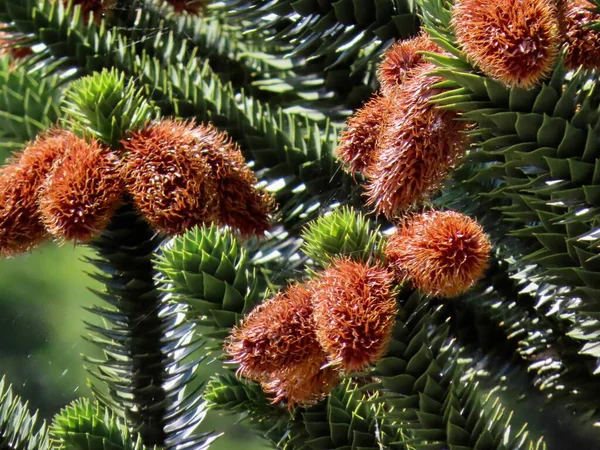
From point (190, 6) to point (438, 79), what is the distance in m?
0.53

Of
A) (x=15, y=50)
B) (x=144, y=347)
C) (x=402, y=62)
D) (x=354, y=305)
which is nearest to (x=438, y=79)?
(x=402, y=62)

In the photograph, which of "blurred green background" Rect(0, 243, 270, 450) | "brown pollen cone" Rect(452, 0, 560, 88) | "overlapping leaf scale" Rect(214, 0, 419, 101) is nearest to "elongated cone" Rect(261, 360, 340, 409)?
"brown pollen cone" Rect(452, 0, 560, 88)

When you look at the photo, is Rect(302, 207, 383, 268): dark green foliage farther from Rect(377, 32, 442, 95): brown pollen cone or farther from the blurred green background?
the blurred green background

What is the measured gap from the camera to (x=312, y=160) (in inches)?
33.2

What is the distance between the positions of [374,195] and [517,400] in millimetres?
355

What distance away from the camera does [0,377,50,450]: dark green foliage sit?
70 centimetres

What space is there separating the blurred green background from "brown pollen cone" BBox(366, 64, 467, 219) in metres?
1.06

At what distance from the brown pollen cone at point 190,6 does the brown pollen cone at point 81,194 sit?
36cm

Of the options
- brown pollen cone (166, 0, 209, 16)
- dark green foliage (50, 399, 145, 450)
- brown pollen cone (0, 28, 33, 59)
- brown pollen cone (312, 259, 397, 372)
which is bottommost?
dark green foliage (50, 399, 145, 450)

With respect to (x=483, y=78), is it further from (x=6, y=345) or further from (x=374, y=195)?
(x=6, y=345)

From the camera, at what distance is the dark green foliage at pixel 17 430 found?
0.70 metres

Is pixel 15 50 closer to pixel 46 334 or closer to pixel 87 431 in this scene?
pixel 87 431

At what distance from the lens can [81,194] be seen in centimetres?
62

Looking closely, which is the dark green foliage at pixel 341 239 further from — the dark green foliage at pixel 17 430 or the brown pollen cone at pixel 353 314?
the dark green foliage at pixel 17 430
